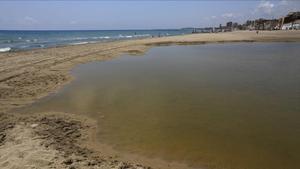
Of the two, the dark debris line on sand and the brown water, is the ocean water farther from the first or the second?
the dark debris line on sand

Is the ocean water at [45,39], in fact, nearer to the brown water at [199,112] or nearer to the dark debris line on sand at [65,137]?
the brown water at [199,112]

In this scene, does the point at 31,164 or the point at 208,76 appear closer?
the point at 31,164

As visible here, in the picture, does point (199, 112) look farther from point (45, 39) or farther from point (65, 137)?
point (45, 39)

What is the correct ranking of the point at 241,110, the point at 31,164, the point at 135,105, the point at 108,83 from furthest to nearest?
the point at 108,83, the point at 135,105, the point at 241,110, the point at 31,164

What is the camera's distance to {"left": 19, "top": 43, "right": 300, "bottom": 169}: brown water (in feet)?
18.3

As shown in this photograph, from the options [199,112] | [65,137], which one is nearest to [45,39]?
[199,112]

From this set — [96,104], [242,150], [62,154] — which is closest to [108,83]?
[96,104]

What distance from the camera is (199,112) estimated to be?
7.84m

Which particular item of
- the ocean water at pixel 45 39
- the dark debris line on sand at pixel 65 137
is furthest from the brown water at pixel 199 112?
the ocean water at pixel 45 39

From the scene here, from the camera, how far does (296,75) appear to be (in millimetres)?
12672

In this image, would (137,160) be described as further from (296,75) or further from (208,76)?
(296,75)

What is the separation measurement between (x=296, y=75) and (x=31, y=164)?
39.5 ft

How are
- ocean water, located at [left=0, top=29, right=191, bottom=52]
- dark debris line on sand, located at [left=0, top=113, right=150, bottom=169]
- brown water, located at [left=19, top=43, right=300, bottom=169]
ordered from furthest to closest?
ocean water, located at [left=0, top=29, right=191, bottom=52]
brown water, located at [left=19, top=43, right=300, bottom=169]
dark debris line on sand, located at [left=0, top=113, right=150, bottom=169]

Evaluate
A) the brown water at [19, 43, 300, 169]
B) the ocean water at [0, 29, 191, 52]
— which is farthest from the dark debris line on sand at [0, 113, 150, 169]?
the ocean water at [0, 29, 191, 52]
